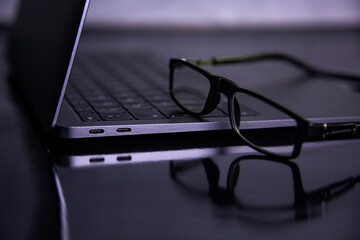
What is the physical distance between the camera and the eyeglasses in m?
0.42

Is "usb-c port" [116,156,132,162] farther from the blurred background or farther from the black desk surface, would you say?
the blurred background

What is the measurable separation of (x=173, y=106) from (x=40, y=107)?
0.41 ft

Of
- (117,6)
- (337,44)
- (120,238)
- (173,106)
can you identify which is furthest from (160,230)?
(117,6)

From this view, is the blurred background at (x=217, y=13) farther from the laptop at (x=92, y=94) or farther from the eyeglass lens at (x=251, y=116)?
the eyeglass lens at (x=251, y=116)

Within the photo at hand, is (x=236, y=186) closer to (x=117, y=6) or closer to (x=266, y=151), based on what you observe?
(x=266, y=151)

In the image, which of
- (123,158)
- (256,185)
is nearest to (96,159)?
(123,158)

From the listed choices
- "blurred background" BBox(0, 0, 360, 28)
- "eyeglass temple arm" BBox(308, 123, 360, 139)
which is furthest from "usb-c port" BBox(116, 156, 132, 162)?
"blurred background" BBox(0, 0, 360, 28)

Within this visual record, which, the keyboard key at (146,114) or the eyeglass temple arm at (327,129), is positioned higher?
the eyeglass temple arm at (327,129)

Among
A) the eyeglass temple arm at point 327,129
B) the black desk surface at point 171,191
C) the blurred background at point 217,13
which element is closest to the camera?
the black desk surface at point 171,191

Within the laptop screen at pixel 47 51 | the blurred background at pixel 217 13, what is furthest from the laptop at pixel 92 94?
the blurred background at pixel 217 13

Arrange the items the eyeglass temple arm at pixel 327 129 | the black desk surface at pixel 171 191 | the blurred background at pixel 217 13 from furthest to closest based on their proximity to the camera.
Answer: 1. the blurred background at pixel 217 13
2. the eyeglass temple arm at pixel 327 129
3. the black desk surface at pixel 171 191

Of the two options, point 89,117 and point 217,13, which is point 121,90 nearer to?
point 89,117

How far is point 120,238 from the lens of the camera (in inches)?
11.4

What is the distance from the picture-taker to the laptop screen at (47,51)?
1.44 ft
